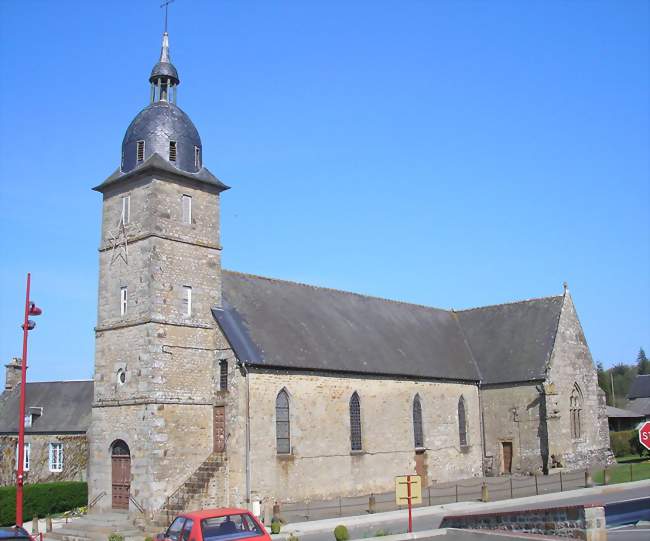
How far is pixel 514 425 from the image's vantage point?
3894 centimetres

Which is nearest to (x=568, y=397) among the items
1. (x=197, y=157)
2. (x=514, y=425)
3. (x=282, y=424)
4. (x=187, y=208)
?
(x=514, y=425)

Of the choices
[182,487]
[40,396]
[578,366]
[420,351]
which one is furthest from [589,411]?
[40,396]

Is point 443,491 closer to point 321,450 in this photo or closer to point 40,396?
point 321,450

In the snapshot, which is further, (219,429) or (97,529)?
(219,429)

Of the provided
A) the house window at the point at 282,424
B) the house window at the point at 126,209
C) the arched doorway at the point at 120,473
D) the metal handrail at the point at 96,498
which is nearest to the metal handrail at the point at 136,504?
the arched doorway at the point at 120,473

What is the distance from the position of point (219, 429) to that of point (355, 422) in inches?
259

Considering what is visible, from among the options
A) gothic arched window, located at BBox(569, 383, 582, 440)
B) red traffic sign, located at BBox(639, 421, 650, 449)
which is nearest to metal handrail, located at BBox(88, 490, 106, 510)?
red traffic sign, located at BBox(639, 421, 650, 449)

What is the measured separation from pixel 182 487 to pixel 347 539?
34.5 ft

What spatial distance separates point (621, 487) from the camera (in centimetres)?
2970

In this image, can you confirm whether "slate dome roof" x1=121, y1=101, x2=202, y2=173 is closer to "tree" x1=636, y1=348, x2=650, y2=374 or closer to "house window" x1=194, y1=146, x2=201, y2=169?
"house window" x1=194, y1=146, x2=201, y2=169

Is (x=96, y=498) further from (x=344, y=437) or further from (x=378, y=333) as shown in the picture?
(x=378, y=333)

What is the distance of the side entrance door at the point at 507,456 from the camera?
38969 mm

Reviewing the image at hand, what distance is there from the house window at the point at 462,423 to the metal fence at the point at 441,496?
7.00 ft

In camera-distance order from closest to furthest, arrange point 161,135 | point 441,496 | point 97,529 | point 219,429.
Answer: point 97,529 < point 219,429 < point 161,135 < point 441,496
